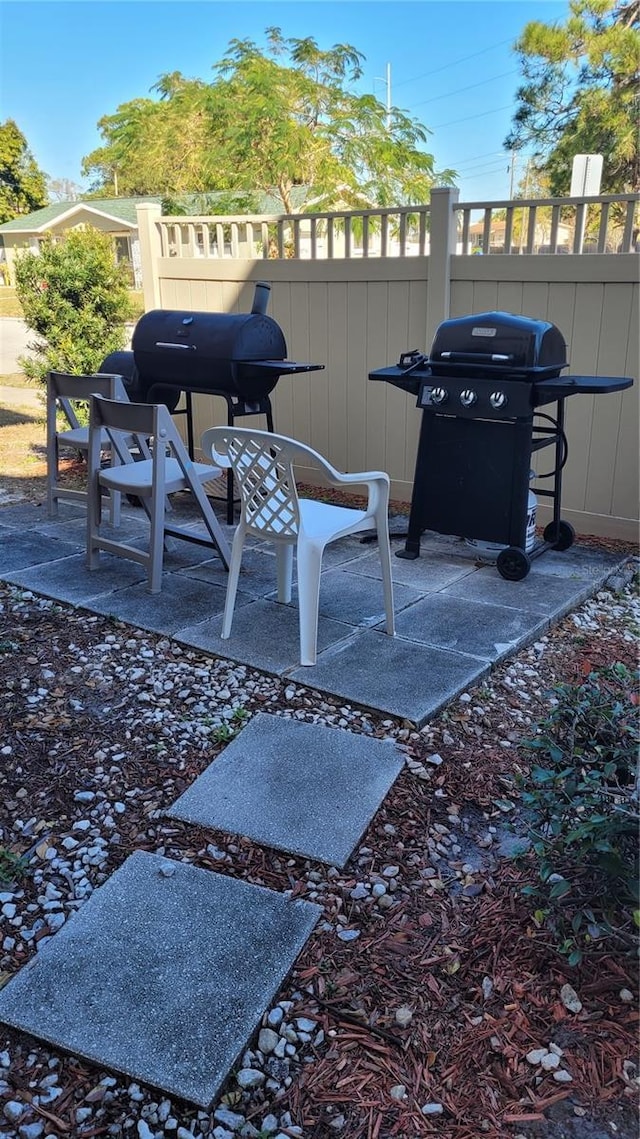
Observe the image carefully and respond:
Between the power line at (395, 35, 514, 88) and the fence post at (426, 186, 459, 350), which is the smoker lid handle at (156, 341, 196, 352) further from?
the power line at (395, 35, 514, 88)

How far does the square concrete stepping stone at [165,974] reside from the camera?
146cm

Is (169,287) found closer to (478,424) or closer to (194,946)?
(478,424)

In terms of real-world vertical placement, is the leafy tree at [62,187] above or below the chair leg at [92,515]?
above

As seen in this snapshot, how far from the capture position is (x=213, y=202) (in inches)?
688

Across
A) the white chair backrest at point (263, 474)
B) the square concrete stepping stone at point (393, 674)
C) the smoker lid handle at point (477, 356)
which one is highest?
the smoker lid handle at point (477, 356)

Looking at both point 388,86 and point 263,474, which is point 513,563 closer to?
point 263,474

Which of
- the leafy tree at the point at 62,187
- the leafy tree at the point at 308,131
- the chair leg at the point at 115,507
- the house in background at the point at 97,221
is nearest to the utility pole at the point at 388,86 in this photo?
the leafy tree at the point at 308,131

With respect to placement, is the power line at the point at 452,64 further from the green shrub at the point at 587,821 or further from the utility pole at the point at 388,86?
the green shrub at the point at 587,821

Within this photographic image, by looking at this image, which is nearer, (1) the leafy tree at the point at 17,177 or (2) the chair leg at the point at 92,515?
(2) the chair leg at the point at 92,515

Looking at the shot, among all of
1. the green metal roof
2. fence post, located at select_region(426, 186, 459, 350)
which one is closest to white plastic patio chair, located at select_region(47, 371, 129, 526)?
fence post, located at select_region(426, 186, 459, 350)

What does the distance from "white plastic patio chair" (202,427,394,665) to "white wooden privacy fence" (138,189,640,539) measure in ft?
6.31

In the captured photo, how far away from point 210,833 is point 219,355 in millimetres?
3034

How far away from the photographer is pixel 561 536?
4.31 m

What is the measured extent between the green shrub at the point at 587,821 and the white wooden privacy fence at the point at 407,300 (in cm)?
285
